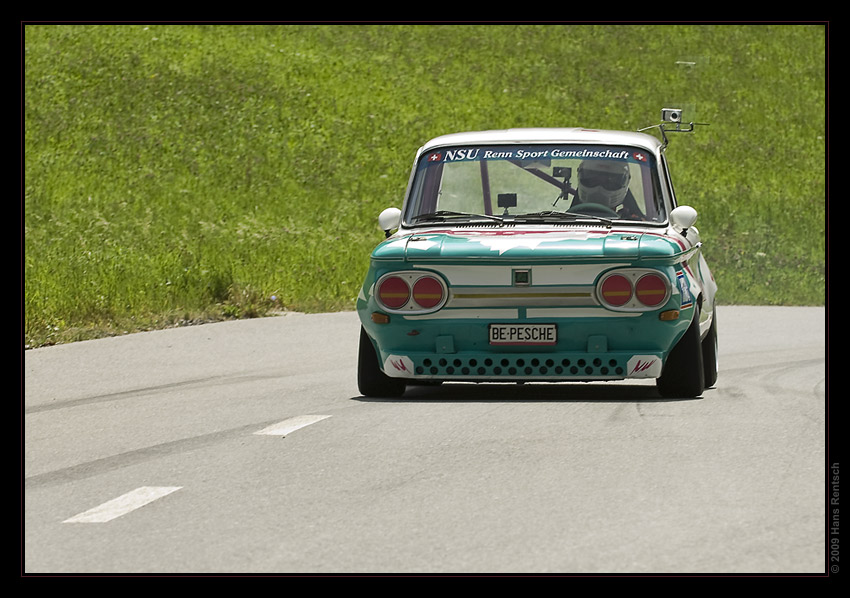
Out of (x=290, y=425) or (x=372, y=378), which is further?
(x=372, y=378)

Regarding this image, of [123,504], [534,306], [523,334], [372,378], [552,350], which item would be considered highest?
[534,306]

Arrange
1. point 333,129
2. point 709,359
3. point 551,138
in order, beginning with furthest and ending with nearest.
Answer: point 333,129 → point 709,359 → point 551,138

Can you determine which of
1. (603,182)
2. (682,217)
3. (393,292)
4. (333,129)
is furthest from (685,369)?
(333,129)

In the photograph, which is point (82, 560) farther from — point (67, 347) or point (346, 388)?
point (67, 347)

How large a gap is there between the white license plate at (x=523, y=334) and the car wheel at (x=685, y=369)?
885 millimetres

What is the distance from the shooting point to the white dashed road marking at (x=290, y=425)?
380 inches

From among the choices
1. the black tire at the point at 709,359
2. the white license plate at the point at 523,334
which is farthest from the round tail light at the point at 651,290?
the black tire at the point at 709,359

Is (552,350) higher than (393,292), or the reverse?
(393,292)

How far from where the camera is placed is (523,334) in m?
10.3

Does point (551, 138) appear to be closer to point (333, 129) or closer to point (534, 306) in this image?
point (534, 306)

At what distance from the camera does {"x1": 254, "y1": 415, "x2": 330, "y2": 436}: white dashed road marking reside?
9.65 m

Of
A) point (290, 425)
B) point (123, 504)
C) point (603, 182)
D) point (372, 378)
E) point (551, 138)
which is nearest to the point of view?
point (123, 504)

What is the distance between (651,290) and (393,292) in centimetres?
163

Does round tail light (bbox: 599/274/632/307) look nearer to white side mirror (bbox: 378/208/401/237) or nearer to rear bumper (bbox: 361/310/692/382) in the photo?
rear bumper (bbox: 361/310/692/382)
